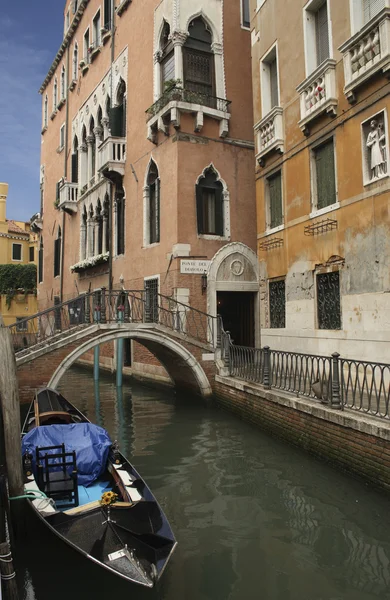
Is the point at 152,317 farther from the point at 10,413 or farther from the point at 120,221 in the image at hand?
the point at 10,413

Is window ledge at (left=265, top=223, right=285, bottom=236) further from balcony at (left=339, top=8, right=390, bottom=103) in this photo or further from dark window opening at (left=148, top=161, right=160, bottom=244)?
dark window opening at (left=148, top=161, right=160, bottom=244)

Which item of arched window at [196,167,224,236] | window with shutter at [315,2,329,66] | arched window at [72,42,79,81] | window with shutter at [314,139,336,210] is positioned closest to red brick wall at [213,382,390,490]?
window with shutter at [314,139,336,210]

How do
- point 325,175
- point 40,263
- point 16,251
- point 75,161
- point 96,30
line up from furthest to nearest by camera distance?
point 16,251 → point 40,263 → point 75,161 → point 96,30 → point 325,175

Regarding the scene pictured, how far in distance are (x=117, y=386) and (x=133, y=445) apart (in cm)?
562

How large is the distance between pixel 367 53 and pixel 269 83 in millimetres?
3736

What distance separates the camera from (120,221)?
14688mm

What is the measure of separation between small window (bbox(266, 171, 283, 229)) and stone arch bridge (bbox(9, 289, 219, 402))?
8.56ft

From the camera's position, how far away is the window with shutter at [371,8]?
282 inches

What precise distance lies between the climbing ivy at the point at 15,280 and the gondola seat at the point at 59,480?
23.1m

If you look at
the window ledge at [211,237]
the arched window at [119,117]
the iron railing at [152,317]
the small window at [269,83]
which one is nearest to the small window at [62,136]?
the arched window at [119,117]

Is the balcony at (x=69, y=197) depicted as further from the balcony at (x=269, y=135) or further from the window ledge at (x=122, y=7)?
the balcony at (x=269, y=135)

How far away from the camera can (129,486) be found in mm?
4594

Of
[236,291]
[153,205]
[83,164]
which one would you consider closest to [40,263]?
[83,164]

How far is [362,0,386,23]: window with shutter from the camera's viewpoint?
7.15 meters
